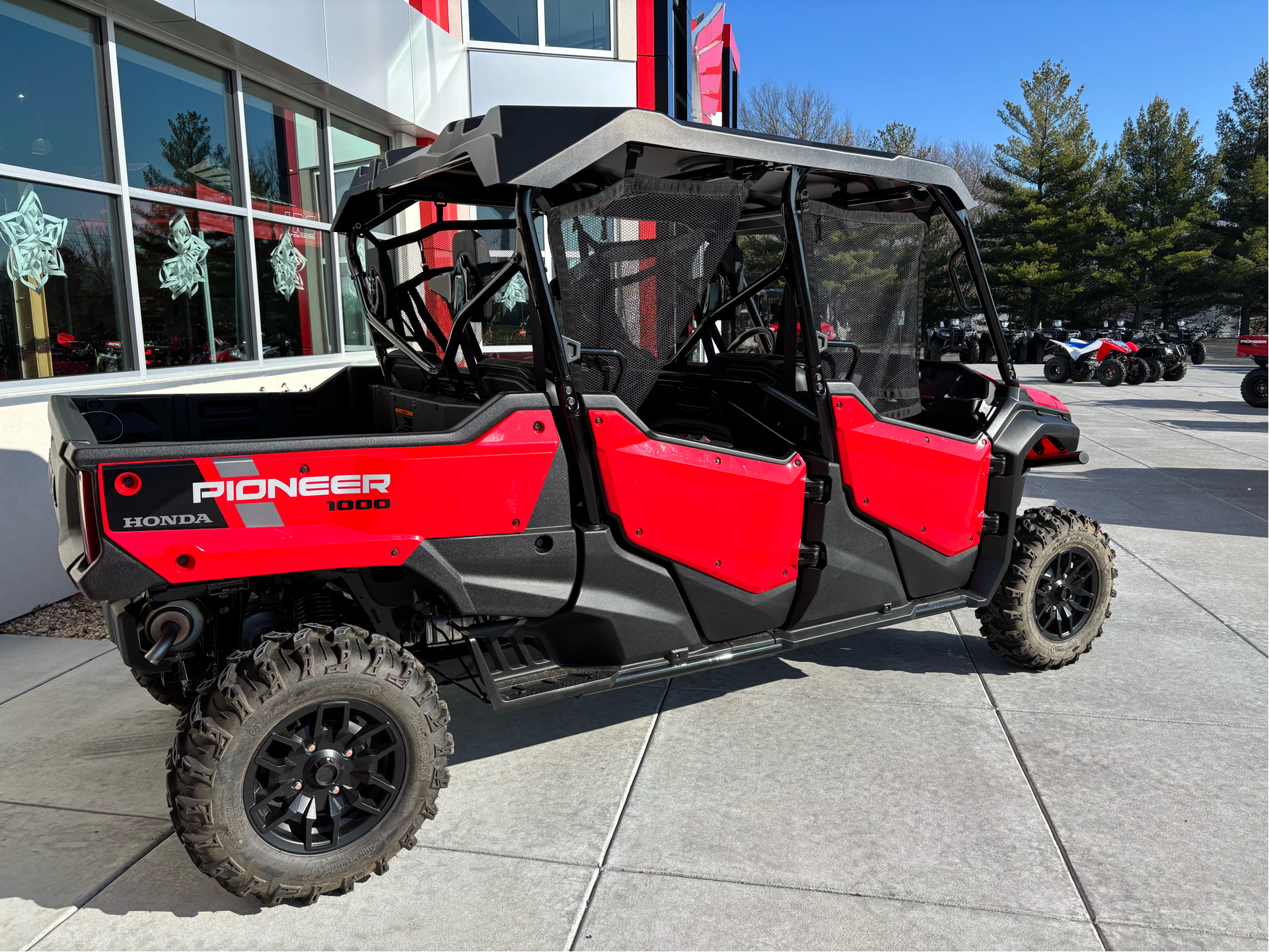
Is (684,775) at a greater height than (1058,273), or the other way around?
(1058,273)

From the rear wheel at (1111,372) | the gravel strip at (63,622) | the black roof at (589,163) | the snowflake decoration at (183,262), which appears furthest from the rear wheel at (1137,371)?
the gravel strip at (63,622)

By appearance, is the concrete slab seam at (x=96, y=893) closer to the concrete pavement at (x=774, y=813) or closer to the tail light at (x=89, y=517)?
the concrete pavement at (x=774, y=813)

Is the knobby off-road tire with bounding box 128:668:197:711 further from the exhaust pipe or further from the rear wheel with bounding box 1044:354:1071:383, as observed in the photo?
the rear wheel with bounding box 1044:354:1071:383

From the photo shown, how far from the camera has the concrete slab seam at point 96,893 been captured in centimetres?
256

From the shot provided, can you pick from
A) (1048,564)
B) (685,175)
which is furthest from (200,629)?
(1048,564)

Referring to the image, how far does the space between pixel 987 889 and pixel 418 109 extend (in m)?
9.76

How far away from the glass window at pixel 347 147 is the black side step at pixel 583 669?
22.5 ft

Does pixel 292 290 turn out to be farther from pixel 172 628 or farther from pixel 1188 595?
pixel 1188 595

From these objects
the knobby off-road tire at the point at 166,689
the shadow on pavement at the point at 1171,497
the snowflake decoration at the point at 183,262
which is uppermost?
the snowflake decoration at the point at 183,262

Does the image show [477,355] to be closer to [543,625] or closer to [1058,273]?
[543,625]

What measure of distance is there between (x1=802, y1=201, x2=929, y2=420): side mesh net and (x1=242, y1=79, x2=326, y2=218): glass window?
602cm

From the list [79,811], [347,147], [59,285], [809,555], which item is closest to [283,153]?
[347,147]

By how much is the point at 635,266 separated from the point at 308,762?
74.7 inches

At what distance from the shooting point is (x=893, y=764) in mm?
3537
